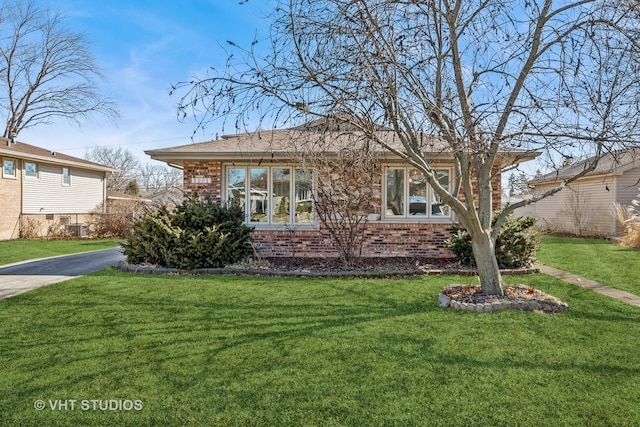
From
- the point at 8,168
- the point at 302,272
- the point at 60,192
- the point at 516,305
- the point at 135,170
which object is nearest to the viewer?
the point at 516,305

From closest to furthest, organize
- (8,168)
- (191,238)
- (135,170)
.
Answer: (191,238) → (8,168) → (135,170)

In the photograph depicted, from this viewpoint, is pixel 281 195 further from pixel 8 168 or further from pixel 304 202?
pixel 8 168

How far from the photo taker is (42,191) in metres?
18.0

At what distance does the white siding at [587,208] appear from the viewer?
1623cm

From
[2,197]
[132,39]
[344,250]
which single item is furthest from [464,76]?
[2,197]

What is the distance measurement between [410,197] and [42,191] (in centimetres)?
1699

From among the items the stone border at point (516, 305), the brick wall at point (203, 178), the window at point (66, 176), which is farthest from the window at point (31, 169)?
the stone border at point (516, 305)

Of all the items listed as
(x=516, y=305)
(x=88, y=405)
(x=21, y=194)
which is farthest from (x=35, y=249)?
(x=516, y=305)

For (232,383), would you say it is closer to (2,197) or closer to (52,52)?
(2,197)

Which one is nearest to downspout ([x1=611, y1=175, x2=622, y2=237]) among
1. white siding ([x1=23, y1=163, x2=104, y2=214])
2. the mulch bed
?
the mulch bed

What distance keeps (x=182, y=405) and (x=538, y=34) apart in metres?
6.09

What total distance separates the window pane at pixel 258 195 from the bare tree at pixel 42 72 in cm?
2244

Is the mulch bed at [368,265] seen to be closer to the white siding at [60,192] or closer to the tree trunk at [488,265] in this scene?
the tree trunk at [488,265]

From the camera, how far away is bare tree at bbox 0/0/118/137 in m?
25.5
